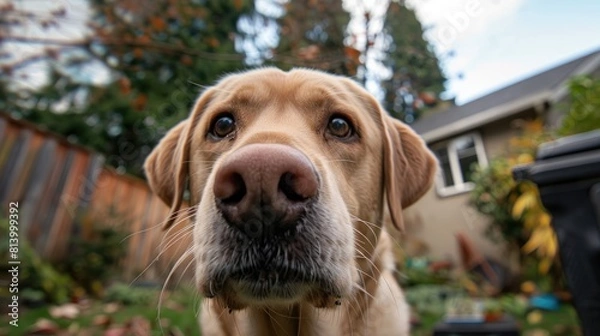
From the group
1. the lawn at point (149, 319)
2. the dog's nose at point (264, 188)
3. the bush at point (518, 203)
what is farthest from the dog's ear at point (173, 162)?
the bush at point (518, 203)

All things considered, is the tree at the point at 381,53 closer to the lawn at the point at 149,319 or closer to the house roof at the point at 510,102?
the lawn at the point at 149,319

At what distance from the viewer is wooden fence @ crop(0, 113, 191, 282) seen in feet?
14.8

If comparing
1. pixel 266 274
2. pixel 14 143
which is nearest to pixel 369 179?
pixel 266 274

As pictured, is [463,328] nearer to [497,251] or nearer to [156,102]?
[156,102]

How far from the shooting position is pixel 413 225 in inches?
341

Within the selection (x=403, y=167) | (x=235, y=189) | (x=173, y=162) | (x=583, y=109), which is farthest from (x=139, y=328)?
(x=583, y=109)

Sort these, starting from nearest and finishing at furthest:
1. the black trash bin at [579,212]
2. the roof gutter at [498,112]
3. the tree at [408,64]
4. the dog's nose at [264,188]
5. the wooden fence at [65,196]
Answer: the dog's nose at [264,188] < the black trash bin at [579,212] < the tree at [408,64] < the wooden fence at [65,196] < the roof gutter at [498,112]

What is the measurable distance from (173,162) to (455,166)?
8184 millimetres

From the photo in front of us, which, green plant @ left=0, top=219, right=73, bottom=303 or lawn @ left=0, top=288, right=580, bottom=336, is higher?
green plant @ left=0, top=219, right=73, bottom=303

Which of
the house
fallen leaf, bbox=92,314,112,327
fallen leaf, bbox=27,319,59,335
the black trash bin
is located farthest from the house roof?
fallen leaf, bbox=27,319,59,335

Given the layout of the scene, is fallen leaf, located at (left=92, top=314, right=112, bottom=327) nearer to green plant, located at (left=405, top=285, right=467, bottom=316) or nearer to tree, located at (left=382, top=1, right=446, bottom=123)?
tree, located at (left=382, top=1, right=446, bottom=123)

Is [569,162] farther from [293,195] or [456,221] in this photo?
[456,221]

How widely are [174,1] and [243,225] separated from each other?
13.2ft

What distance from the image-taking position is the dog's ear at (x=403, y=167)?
→ 212 cm
